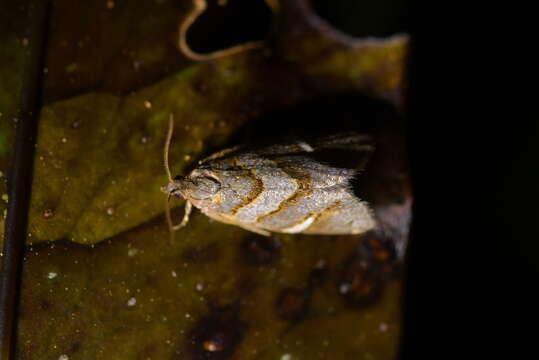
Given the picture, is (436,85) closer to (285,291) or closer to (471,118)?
(471,118)

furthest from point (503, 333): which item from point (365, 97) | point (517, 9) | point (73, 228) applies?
point (73, 228)

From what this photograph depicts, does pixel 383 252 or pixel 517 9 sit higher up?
pixel 517 9

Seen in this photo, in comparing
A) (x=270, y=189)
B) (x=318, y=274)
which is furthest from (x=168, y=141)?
(x=318, y=274)

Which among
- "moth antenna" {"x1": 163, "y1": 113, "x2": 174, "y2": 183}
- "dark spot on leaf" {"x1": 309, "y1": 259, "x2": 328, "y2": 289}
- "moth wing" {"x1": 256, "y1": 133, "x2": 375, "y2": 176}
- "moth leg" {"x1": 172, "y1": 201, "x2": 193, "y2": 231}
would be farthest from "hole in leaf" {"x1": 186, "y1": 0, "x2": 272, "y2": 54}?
"dark spot on leaf" {"x1": 309, "y1": 259, "x2": 328, "y2": 289}

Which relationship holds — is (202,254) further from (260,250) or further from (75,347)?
(75,347)

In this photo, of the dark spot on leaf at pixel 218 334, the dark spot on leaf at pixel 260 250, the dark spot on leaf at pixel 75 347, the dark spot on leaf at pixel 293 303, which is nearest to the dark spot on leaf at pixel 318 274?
the dark spot on leaf at pixel 293 303
